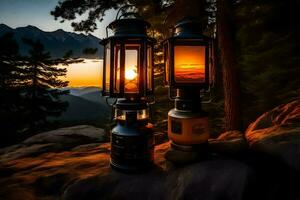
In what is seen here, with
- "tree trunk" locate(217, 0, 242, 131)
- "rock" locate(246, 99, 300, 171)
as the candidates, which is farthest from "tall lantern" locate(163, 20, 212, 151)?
"tree trunk" locate(217, 0, 242, 131)

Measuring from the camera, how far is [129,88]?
359 centimetres

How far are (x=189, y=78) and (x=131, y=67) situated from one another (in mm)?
908

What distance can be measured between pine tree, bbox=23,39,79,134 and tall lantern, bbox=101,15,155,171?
71.7 ft

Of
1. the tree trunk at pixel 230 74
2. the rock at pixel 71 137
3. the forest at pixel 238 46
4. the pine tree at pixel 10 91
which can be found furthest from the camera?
the pine tree at pixel 10 91

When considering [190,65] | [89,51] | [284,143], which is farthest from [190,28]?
[89,51]

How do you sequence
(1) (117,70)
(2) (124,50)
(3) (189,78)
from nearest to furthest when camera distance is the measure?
1. (3) (189,78)
2. (2) (124,50)
3. (1) (117,70)

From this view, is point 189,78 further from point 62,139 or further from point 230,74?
point 62,139

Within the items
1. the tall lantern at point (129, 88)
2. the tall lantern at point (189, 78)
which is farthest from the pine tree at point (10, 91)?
the tall lantern at point (189, 78)

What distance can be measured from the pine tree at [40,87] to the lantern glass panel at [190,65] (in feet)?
74.2

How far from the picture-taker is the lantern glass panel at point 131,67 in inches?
138

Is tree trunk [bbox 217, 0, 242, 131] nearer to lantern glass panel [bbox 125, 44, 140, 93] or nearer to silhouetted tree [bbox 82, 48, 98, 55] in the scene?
lantern glass panel [bbox 125, 44, 140, 93]

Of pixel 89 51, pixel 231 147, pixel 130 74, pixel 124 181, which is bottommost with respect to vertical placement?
pixel 124 181

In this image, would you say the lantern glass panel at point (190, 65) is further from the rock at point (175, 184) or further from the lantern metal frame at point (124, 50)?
the rock at point (175, 184)

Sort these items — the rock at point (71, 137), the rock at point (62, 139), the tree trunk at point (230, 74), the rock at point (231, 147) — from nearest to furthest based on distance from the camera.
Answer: the rock at point (231, 147), the rock at point (62, 139), the tree trunk at point (230, 74), the rock at point (71, 137)
